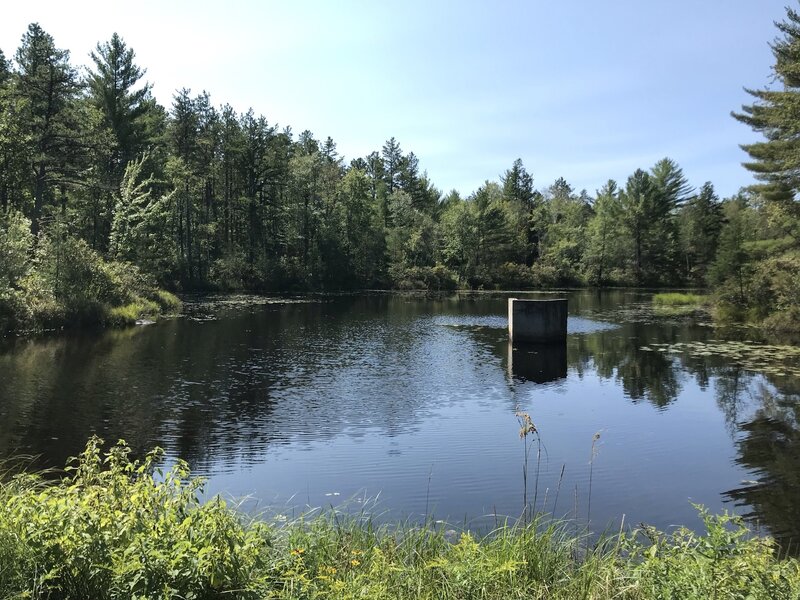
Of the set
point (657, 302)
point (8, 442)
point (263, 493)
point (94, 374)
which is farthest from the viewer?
point (657, 302)

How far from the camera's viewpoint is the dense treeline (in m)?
35.6

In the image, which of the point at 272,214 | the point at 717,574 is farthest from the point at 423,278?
the point at 717,574

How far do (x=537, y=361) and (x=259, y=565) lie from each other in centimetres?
1939

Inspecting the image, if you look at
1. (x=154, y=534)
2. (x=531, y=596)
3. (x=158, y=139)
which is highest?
(x=158, y=139)

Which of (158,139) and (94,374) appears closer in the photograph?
(94,374)

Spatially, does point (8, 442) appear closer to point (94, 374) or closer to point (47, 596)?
point (94, 374)

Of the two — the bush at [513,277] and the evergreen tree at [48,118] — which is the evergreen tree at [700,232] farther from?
the evergreen tree at [48,118]

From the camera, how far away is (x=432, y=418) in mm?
14125

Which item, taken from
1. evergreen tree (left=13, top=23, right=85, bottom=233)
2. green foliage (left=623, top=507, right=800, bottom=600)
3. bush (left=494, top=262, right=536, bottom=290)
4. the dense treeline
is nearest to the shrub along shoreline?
the dense treeline

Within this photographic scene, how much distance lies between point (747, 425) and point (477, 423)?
6.46 metres

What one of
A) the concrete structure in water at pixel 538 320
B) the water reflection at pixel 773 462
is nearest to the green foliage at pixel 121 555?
the water reflection at pixel 773 462

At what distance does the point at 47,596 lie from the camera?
405 cm

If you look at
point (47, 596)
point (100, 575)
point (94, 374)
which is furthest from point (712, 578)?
point (94, 374)

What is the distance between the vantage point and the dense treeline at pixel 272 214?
35.6 meters
